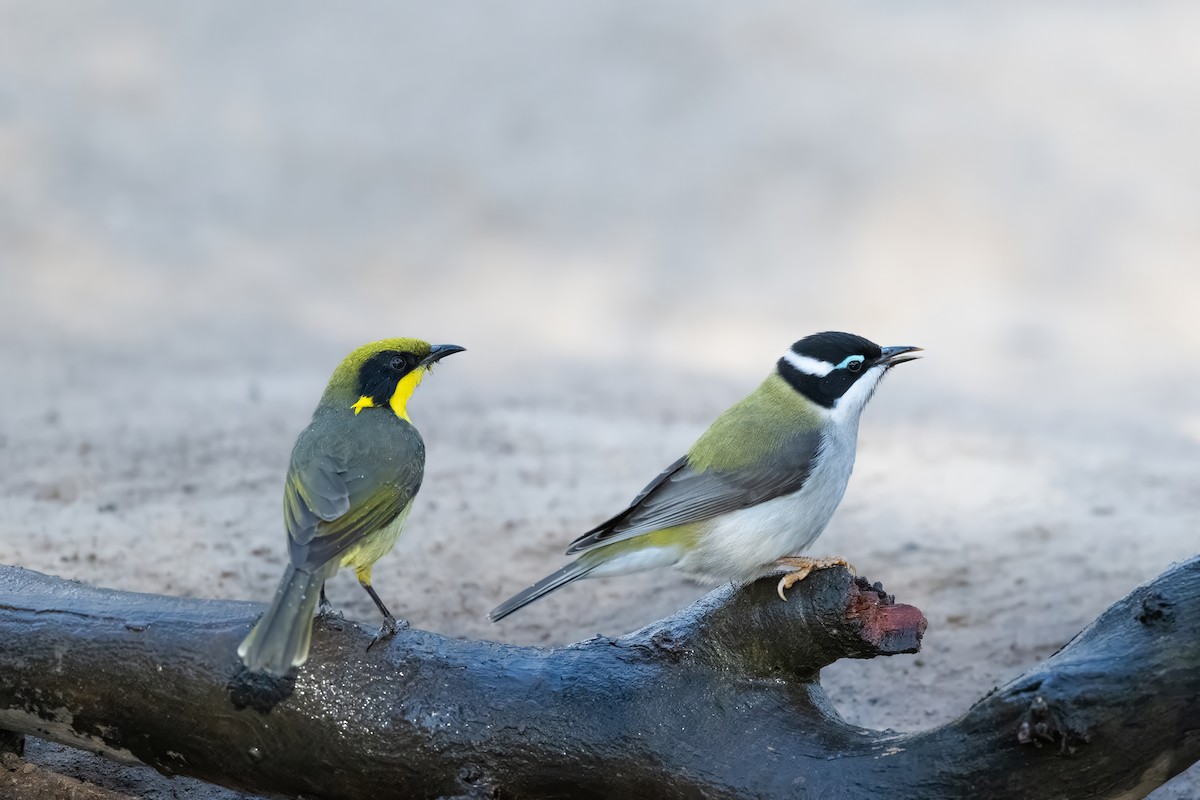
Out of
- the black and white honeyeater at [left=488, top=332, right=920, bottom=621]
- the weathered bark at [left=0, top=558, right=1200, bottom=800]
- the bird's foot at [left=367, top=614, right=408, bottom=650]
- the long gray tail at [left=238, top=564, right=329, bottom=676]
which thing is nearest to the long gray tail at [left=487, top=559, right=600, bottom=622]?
the black and white honeyeater at [left=488, top=332, right=920, bottom=621]

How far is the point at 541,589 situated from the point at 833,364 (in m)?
1.36

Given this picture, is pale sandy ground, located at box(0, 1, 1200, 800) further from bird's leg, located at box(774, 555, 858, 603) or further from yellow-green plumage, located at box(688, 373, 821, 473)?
bird's leg, located at box(774, 555, 858, 603)

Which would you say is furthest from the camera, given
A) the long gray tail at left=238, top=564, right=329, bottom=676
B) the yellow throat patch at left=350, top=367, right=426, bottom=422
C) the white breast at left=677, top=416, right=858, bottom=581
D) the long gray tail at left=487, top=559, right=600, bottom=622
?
the yellow throat patch at left=350, top=367, right=426, bottom=422

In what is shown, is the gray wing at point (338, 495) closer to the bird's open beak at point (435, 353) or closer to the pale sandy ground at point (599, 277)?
the bird's open beak at point (435, 353)

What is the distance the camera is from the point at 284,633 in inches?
150

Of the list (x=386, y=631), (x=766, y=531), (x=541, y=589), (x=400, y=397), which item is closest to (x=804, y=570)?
(x=766, y=531)

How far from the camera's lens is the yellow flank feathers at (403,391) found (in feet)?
15.8

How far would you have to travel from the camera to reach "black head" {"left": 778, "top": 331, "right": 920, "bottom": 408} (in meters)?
5.00

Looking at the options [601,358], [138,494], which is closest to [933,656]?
[138,494]

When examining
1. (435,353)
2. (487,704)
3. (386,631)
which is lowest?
(487,704)

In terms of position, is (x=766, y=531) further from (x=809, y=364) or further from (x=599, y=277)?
(x=599, y=277)

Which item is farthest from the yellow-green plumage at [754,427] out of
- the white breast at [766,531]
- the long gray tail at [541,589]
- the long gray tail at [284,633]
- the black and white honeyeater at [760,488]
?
the long gray tail at [284,633]

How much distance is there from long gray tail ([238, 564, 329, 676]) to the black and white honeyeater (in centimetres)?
66

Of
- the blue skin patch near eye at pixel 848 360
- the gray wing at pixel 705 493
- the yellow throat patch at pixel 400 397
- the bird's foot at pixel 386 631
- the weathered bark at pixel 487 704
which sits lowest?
the weathered bark at pixel 487 704
